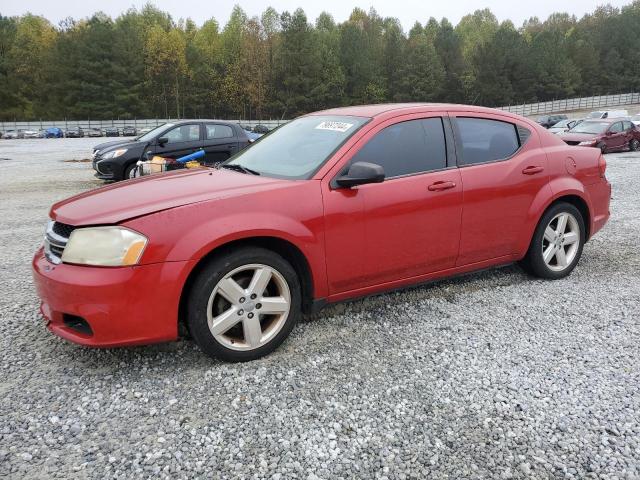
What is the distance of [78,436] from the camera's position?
8.38 ft

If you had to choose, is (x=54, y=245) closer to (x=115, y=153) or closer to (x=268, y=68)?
(x=115, y=153)

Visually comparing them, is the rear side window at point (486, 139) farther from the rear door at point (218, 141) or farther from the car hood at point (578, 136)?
the car hood at point (578, 136)

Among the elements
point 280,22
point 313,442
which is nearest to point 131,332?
point 313,442

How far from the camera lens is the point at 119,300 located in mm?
2875

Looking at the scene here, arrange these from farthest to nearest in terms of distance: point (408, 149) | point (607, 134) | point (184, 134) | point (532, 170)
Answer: point (607, 134), point (184, 134), point (532, 170), point (408, 149)

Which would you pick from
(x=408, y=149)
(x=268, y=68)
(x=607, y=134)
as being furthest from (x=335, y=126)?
(x=268, y=68)

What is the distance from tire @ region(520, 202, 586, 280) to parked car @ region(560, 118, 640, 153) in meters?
15.0

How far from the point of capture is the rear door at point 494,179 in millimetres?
4066

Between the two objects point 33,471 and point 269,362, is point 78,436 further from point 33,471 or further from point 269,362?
point 269,362

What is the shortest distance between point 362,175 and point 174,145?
8.89 meters

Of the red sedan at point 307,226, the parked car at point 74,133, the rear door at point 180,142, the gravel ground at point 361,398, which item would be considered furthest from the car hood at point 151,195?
the parked car at point 74,133

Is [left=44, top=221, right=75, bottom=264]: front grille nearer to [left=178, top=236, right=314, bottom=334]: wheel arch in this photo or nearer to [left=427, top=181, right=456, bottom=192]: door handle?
[left=178, top=236, right=314, bottom=334]: wheel arch

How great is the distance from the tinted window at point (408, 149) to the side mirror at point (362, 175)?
0.66 ft

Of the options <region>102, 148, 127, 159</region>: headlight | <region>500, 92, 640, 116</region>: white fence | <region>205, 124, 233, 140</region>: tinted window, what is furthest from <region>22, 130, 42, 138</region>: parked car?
<region>500, 92, 640, 116</region>: white fence
